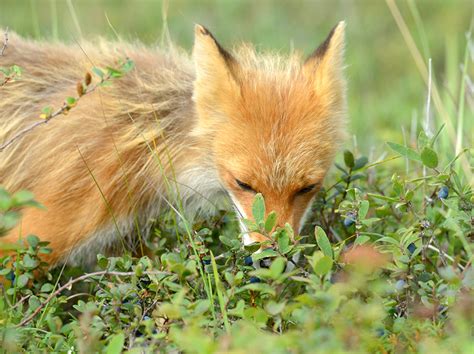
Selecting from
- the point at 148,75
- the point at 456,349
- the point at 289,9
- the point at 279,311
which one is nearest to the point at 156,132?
the point at 148,75

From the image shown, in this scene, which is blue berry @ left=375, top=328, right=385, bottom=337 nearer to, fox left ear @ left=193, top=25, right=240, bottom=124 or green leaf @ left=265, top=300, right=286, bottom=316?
green leaf @ left=265, top=300, right=286, bottom=316

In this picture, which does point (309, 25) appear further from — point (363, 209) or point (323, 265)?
point (323, 265)

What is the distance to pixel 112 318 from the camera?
4078 millimetres

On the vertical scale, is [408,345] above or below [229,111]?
below

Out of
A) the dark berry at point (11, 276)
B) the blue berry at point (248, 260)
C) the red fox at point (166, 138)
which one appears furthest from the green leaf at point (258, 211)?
the dark berry at point (11, 276)

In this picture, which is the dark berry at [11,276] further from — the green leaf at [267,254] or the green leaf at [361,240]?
the green leaf at [361,240]

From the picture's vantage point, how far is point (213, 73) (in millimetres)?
4969

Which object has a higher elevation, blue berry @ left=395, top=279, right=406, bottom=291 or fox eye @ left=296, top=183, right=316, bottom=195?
fox eye @ left=296, top=183, right=316, bottom=195

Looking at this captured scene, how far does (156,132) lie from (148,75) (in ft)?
1.62

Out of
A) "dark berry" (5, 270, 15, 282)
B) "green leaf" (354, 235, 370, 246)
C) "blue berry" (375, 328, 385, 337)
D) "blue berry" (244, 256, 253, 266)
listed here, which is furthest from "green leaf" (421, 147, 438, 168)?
"dark berry" (5, 270, 15, 282)

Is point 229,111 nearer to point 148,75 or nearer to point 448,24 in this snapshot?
point 148,75

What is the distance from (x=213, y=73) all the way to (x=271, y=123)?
50 cm

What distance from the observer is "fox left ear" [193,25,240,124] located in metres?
4.93

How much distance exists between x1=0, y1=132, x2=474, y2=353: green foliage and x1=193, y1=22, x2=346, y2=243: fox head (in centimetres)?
48
